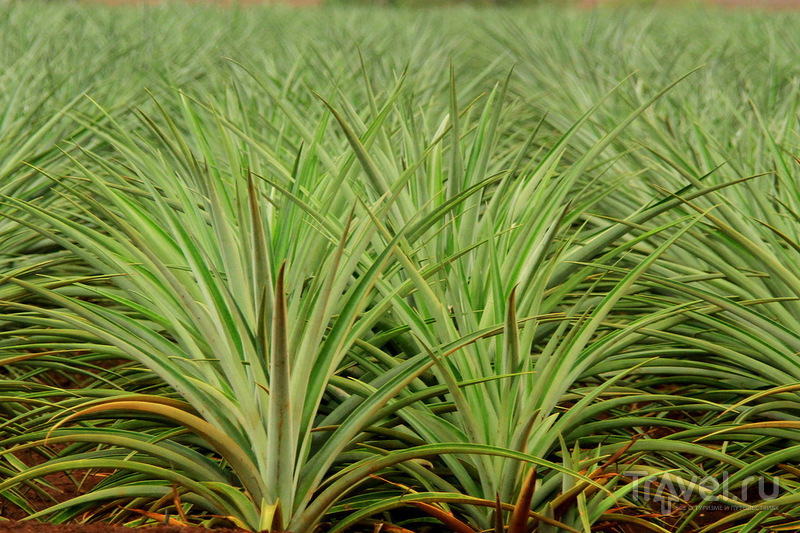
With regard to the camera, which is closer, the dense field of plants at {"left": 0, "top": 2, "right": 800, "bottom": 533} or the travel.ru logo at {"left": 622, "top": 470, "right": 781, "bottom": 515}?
the dense field of plants at {"left": 0, "top": 2, "right": 800, "bottom": 533}

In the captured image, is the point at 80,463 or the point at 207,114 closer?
the point at 80,463

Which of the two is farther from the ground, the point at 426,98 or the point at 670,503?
the point at 426,98

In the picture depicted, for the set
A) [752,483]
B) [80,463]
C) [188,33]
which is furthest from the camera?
[188,33]

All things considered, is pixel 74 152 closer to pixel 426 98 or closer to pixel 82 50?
pixel 426 98

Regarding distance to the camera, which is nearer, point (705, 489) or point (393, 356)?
point (705, 489)

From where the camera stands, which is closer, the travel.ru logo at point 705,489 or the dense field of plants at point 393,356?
the dense field of plants at point 393,356

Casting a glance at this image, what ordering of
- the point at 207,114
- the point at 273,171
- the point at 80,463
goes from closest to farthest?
the point at 80,463 < the point at 273,171 < the point at 207,114

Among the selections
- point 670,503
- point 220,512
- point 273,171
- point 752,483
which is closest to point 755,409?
point 752,483

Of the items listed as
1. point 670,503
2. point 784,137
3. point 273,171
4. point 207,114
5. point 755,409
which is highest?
point 784,137

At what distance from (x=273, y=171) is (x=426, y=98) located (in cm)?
206

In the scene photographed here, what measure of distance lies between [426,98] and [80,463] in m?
3.02

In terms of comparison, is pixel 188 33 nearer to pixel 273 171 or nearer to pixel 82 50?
pixel 82 50

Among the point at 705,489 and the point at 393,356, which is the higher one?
the point at 393,356

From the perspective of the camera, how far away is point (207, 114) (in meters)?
3.19
